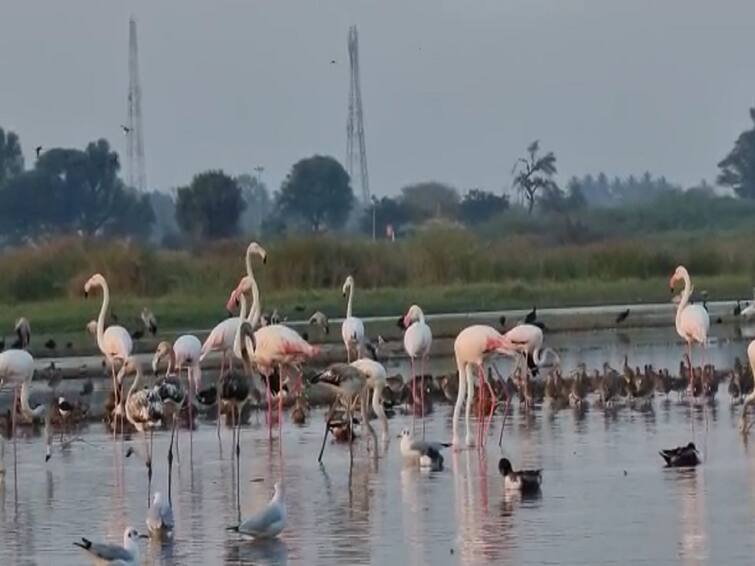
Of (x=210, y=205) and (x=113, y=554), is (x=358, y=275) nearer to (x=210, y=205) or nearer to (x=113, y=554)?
(x=210, y=205)

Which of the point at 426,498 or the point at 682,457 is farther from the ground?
the point at 682,457

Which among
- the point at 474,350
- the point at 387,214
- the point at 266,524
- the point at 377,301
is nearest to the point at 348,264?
the point at 377,301

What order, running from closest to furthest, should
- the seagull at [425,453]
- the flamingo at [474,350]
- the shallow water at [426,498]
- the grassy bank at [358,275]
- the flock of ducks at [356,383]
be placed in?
the shallow water at [426,498]
the seagull at [425,453]
the flock of ducks at [356,383]
the flamingo at [474,350]
the grassy bank at [358,275]

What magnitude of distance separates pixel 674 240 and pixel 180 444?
4637 centimetres

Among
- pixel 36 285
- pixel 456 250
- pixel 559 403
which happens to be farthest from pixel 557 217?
pixel 559 403

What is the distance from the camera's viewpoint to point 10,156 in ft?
362

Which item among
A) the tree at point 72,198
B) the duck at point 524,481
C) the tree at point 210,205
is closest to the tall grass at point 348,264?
the tree at point 210,205

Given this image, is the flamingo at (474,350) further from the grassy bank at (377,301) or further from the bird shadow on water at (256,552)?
the grassy bank at (377,301)

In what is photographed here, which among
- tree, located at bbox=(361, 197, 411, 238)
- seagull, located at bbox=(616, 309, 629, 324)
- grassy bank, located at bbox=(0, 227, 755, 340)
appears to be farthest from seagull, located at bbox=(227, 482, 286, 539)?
tree, located at bbox=(361, 197, 411, 238)

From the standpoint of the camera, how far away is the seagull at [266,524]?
44.9 ft

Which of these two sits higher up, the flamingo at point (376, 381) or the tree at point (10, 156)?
the tree at point (10, 156)

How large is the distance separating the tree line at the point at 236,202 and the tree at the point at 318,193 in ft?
0.17

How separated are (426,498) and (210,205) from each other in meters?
70.2

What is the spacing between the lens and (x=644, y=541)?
13188mm
